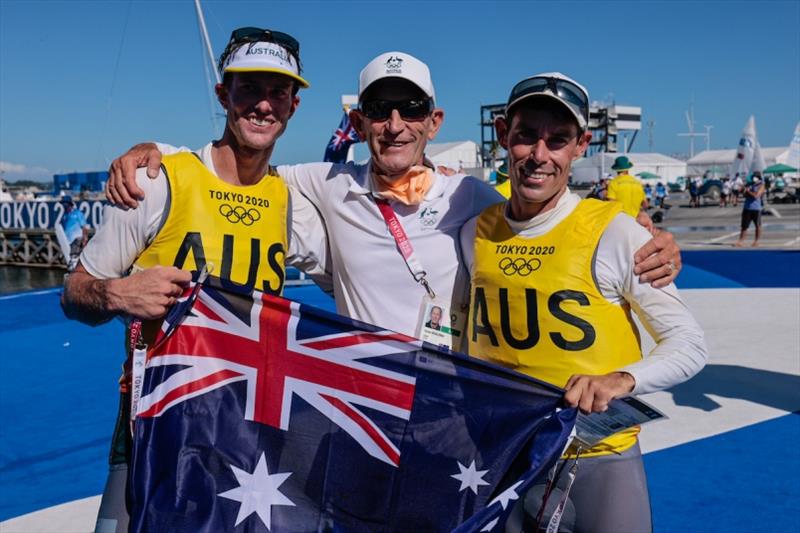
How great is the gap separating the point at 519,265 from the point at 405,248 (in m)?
0.63

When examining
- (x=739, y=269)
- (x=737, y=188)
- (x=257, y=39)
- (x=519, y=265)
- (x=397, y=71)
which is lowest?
(x=739, y=269)

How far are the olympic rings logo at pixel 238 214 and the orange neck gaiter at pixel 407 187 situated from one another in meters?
0.58

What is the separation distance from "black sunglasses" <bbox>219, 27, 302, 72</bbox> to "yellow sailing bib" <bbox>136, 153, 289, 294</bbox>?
522 millimetres

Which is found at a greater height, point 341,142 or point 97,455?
point 341,142

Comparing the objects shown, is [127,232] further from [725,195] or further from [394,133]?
[725,195]

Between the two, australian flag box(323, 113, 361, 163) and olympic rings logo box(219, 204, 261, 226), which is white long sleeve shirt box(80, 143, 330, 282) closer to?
olympic rings logo box(219, 204, 261, 226)

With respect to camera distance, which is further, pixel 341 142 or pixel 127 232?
pixel 341 142

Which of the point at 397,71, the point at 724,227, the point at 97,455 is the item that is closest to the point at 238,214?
the point at 397,71

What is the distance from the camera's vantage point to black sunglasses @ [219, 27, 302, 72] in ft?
9.84

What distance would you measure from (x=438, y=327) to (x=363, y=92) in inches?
43.3

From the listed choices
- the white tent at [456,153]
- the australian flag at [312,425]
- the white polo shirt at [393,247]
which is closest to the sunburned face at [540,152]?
the white polo shirt at [393,247]

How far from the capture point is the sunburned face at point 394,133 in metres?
3.02

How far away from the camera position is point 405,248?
9.91 feet

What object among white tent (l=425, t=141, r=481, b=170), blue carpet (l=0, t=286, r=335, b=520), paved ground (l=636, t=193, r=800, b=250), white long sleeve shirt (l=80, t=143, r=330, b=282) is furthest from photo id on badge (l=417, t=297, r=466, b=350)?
white tent (l=425, t=141, r=481, b=170)
